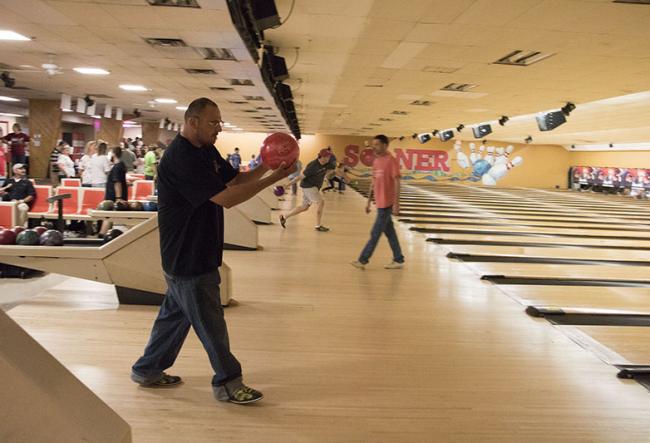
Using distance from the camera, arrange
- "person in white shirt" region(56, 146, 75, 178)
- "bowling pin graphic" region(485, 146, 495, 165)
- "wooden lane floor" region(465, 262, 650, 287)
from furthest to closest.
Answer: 1. "bowling pin graphic" region(485, 146, 495, 165)
2. "person in white shirt" region(56, 146, 75, 178)
3. "wooden lane floor" region(465, 262, 650, 287)

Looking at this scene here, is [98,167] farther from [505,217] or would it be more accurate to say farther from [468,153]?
[468,153]

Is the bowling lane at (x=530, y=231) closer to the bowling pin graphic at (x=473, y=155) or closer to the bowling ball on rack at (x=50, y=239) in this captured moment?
the bowling ball on rack at (x=50, y=239)

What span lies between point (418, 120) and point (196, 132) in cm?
1423

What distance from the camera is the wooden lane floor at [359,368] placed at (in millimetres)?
2299

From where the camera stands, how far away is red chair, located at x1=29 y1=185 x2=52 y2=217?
7.11 meters

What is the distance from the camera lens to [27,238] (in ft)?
14.3

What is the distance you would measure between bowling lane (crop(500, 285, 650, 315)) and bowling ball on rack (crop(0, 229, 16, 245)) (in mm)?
4381

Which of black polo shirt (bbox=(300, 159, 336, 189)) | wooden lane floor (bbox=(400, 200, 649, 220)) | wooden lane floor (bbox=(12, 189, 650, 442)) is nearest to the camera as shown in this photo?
wooden lane floor (bbox=(12, 189, 650, 442))

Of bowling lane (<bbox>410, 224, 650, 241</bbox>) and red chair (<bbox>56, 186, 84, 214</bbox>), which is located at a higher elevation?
red chair (<bbox>56, 186, 84, 214</bbox>)

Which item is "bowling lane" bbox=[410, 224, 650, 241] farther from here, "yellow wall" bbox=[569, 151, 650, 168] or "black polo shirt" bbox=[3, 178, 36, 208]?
"yellow wall" bbox=[569, 151, 650, 168]

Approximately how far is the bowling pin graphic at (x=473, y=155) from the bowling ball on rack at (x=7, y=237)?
25.0 m

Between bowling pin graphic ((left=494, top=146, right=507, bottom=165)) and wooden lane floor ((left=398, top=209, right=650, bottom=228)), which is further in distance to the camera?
bowling pin graphic ((left=494, top=146, right=507, bottom=165))

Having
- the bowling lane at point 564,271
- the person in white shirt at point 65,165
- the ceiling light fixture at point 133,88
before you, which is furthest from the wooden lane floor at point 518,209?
the person in white shirt at point 65,165

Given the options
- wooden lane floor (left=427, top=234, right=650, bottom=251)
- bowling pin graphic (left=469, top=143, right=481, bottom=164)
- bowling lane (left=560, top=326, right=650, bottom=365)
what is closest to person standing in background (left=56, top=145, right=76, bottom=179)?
wooden lane floor (left=427, top=234, right=650, bottom=251)
